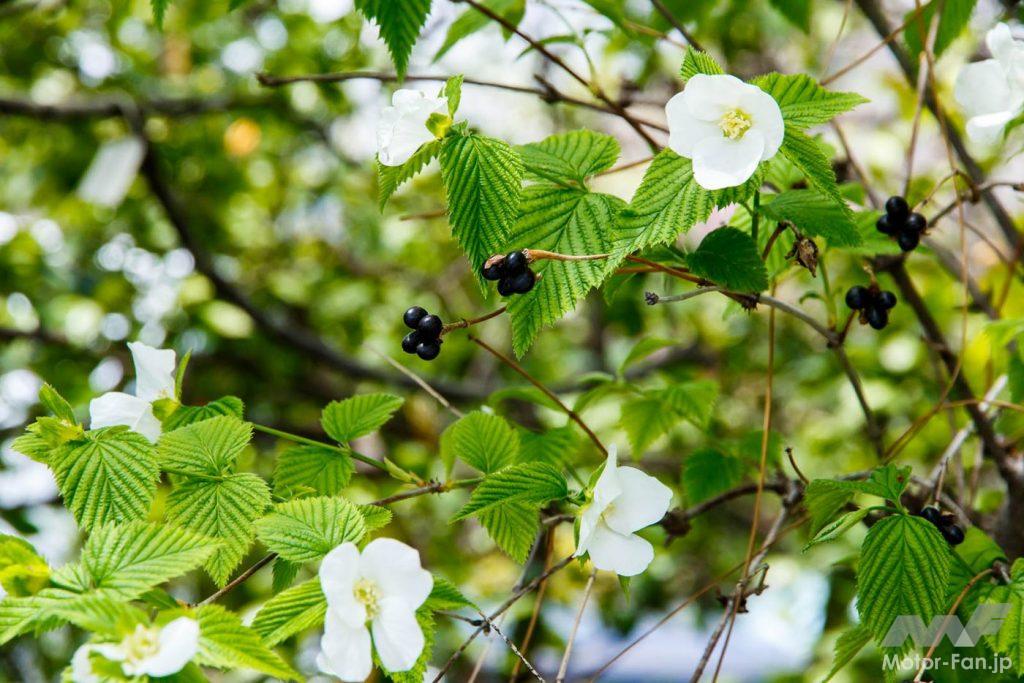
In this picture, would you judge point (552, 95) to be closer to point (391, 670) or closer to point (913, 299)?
point (913, 299)

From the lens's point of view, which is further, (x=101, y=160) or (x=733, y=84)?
(x=101, y=160)

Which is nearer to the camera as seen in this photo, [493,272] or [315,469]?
[493,272]

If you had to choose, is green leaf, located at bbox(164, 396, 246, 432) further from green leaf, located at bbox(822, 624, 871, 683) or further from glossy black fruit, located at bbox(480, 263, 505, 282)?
green leaf, located at bbox(822, 624, 871, 683)

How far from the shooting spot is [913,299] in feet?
3.55

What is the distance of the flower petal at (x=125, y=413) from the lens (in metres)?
0.75

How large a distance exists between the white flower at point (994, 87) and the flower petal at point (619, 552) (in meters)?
0.47

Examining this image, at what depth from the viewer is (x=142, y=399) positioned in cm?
78

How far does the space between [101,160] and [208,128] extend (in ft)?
2.32

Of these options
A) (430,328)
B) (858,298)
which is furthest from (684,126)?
(858,298)

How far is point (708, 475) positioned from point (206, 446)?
0.59 m

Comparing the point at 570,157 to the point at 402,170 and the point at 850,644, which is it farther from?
the point at 850,644

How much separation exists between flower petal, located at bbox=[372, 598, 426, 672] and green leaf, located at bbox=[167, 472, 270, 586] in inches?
4.5

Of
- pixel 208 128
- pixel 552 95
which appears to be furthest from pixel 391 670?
pixel 208 128

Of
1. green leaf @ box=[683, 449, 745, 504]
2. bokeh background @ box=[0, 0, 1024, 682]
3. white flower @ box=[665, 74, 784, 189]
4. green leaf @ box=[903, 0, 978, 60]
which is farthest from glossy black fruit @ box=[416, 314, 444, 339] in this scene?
bokeh background @ box=[0, 0, 1024, 682]
